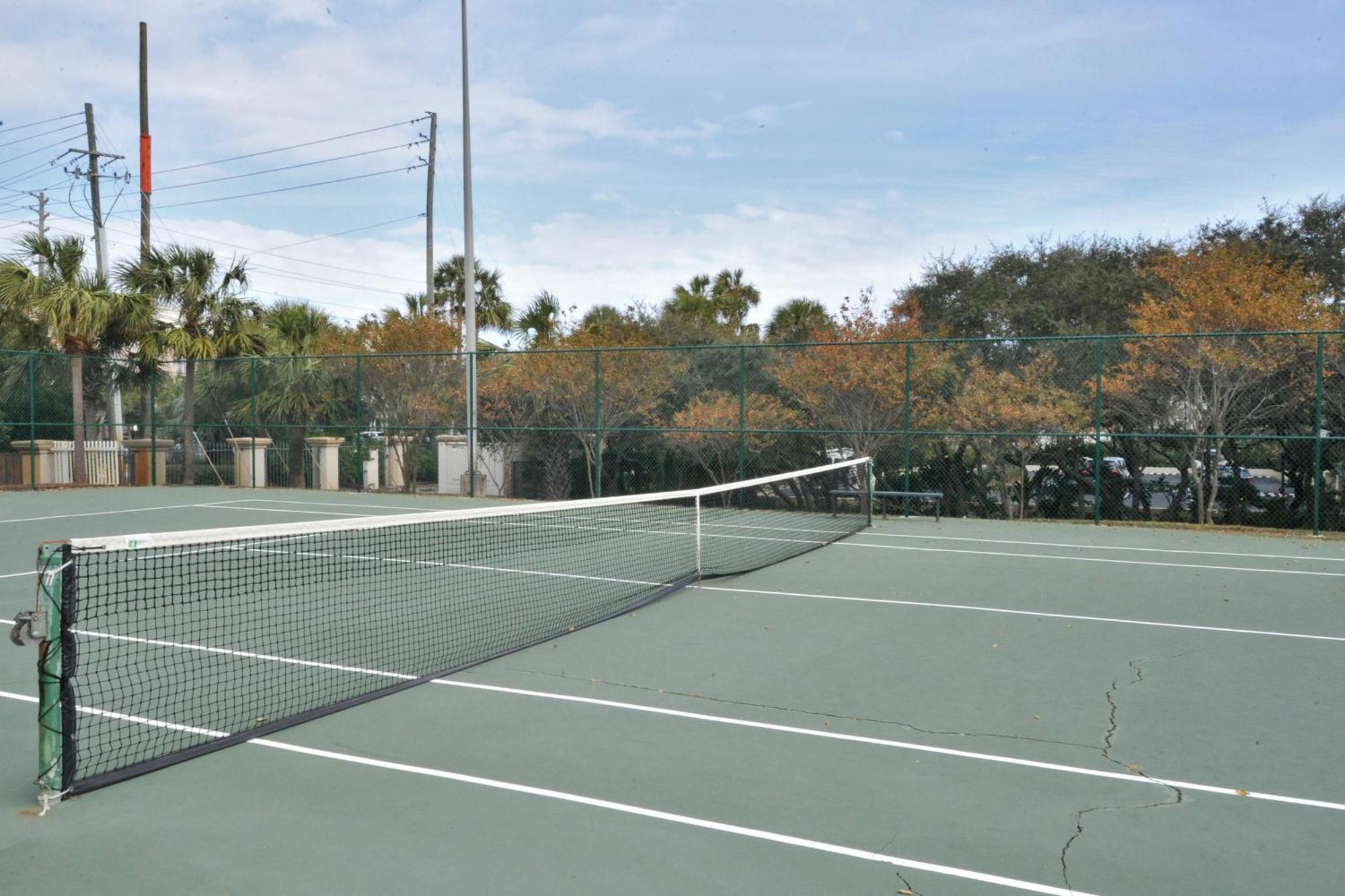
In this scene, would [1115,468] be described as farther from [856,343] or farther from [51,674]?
[51,674]

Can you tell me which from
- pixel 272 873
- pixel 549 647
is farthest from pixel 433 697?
pixel 272 873

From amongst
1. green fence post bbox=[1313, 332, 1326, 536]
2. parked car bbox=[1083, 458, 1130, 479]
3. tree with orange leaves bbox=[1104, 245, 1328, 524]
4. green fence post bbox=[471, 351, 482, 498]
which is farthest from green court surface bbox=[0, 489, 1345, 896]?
green fence post bbox=[471, 351, 482, 498]

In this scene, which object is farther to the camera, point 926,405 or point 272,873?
point 926,405

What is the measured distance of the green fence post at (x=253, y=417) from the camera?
909 inches

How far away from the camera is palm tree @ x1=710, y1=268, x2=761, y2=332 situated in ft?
117

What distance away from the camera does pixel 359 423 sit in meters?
22.0

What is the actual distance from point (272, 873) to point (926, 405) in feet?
50.9

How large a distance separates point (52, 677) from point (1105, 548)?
12.4 meters

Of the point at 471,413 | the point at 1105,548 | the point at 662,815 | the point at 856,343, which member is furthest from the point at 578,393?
the point at 662,815

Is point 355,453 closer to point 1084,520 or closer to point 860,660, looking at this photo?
point 1084,520

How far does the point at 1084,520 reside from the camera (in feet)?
55.6

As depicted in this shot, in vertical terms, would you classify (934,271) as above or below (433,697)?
above

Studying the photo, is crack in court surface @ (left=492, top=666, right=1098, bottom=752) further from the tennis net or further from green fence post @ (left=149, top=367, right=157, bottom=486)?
green fence post @ (left=149, top=367, right=157, bottom=486)

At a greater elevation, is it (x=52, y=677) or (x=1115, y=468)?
(x=1115, y=468)
